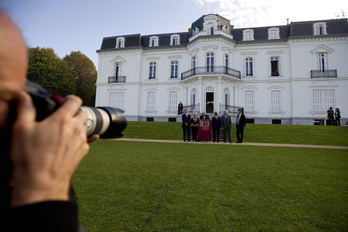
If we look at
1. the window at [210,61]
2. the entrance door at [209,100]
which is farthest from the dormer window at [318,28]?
the entrance door at [209,100]

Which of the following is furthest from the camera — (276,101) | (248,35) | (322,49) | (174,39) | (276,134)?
(174,39)

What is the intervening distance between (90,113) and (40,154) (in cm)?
40

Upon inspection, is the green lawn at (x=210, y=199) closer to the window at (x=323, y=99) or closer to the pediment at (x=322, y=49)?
the window at (x=323, y=99)

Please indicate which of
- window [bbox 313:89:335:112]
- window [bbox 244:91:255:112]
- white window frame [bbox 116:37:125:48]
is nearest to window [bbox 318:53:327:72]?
window [bbox 313:89:335:112]

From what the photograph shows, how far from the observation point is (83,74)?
34875mm

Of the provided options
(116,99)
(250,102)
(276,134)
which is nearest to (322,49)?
(250,102)

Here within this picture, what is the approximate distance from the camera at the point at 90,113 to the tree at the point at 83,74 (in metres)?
35.9

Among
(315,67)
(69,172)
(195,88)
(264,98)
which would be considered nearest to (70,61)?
(195,88)

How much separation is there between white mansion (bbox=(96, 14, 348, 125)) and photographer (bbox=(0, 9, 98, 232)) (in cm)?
2135

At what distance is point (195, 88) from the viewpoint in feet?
74.4

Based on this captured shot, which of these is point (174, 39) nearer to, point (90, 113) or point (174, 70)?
point (174, 70)

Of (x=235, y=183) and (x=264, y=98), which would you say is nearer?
(x=235, y=183)

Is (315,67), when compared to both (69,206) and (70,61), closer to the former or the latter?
(69,206)

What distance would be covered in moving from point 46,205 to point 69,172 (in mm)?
108
